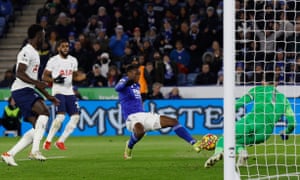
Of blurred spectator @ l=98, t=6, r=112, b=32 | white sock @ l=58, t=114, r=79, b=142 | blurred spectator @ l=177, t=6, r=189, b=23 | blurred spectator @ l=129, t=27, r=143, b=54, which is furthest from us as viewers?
blurred spectator @ l=98, t=6, r=112, b=32

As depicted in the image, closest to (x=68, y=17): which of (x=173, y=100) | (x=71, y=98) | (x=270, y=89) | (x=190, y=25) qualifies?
(x=190, y=25)

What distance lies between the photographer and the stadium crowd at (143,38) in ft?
80.8

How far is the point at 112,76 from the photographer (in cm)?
2447

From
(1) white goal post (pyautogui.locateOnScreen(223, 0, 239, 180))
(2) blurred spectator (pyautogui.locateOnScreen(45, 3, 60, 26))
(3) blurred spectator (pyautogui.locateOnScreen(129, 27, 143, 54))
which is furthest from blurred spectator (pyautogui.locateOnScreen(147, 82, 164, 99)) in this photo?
(1) white goal post (pyautogui.locateOnScreen(223, 0, 239, 180))

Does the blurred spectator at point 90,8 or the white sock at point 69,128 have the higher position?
the blurred spectator at point 90,8

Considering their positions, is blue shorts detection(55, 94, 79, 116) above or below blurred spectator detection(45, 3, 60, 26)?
below

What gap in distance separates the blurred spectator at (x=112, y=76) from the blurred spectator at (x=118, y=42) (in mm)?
1433

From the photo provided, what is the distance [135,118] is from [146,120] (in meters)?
0.21

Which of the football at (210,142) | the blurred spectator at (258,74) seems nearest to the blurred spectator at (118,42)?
the blurred spectator at (258,74)

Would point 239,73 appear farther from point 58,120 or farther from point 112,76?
point 112,76

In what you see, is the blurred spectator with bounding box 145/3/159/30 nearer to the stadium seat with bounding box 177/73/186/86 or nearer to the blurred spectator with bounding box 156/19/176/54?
the blurred spectator with bounding box 156/19/176/54

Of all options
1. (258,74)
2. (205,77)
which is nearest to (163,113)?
(205,77)

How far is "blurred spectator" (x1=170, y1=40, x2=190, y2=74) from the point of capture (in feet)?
82.6

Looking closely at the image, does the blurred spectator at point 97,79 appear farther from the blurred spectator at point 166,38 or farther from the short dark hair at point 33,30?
the short dark hair at point 33,30
